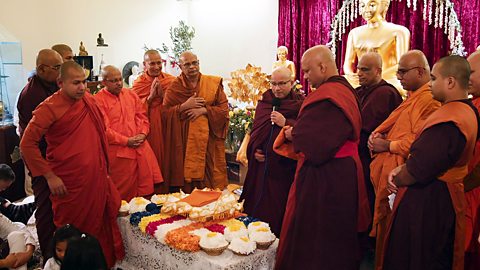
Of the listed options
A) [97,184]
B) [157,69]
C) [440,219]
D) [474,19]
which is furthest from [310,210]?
[474,19]

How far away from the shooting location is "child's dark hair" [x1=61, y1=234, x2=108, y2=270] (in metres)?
2.06

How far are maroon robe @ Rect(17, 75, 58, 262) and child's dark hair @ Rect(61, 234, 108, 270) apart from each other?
4.02 ft

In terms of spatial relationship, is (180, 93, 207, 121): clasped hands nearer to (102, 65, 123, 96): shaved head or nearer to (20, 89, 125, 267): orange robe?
(102, 65, 123, 96): shaved head

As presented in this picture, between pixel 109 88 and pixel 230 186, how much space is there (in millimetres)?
2079

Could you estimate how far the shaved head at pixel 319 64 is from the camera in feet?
9.18

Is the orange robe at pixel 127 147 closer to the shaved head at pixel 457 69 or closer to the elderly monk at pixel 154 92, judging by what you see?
the elderly monk at pixel 154 92

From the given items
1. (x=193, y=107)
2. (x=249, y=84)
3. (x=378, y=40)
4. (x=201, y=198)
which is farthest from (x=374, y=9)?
(x=201, y=198)

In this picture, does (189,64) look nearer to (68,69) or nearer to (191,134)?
(191,134)

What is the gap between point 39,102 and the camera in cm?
331

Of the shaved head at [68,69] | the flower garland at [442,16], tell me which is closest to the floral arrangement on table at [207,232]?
the shaved head at [68,69]

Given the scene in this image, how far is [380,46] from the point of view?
573 centimetres

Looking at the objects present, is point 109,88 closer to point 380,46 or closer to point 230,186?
point 230,186

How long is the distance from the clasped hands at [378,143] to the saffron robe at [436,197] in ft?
1.59

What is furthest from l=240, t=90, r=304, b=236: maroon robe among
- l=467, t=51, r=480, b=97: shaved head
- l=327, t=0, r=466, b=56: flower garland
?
l=327, t=0, r=466, b=56: flower garland
